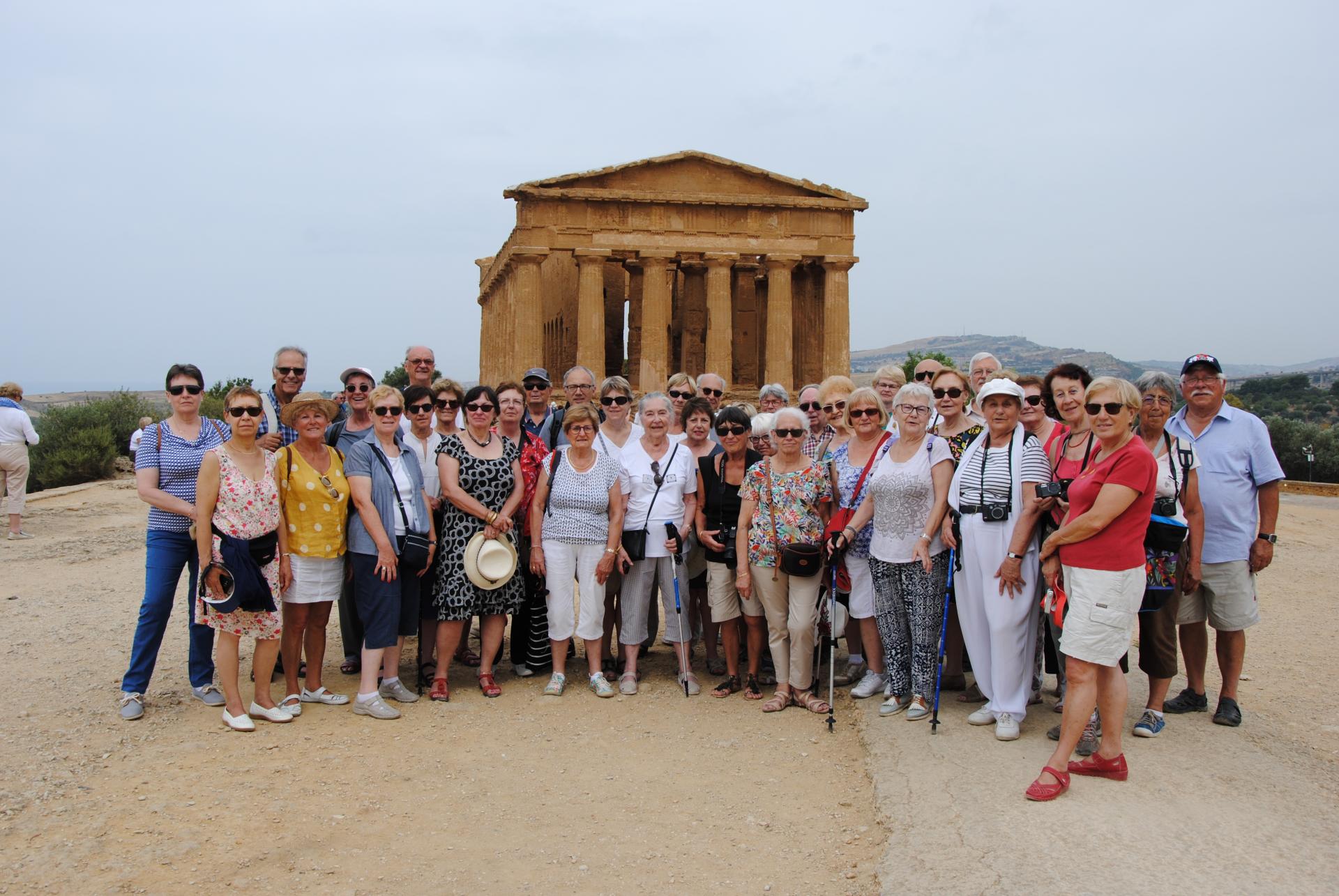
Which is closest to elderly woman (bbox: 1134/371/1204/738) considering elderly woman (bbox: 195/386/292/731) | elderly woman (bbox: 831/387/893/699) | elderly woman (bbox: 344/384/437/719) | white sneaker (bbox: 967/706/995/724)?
white sneaker (bbox: 967/706/995/724)

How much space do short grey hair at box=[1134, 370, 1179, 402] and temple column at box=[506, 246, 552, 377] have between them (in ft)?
57.9

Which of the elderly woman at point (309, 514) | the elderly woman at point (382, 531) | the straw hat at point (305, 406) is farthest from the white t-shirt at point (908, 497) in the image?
the straw hat at point (305, 406)

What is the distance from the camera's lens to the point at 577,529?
23.5 ft

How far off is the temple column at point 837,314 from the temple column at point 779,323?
0.94m

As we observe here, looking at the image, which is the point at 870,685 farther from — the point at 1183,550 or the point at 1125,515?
the point at 1125,515

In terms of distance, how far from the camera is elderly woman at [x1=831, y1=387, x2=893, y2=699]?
6.76 metres

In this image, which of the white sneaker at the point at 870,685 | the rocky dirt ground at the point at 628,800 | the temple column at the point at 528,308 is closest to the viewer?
the rocky dirt ground at the point at 628,800

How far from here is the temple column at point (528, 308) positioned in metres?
22.9

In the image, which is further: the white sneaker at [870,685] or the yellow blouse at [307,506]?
the white sneaker at [870,685]

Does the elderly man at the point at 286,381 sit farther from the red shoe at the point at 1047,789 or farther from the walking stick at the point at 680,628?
the red shoe at the point at 1047,789

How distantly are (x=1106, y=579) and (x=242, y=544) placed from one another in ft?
17.0

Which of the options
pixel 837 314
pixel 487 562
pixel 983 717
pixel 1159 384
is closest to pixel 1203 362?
pixel 1159 384

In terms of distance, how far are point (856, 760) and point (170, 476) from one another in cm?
490

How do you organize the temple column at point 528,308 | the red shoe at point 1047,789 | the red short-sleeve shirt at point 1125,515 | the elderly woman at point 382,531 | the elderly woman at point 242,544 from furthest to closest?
the temple column at point 528,308 < the elderly woman at point 382,531 < the elderly woman at point 242,544 < the red short-sleeve shirt at point 1125,515 < the red shoe at point 1047,789
